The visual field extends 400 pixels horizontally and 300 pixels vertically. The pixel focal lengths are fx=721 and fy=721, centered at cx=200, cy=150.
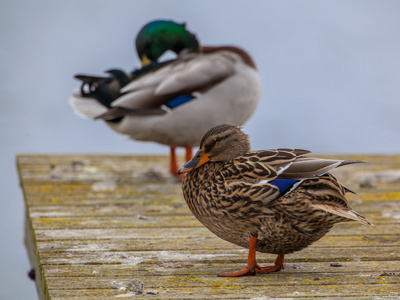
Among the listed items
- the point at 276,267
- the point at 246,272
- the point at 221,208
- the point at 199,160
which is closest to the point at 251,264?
the point at 246,272

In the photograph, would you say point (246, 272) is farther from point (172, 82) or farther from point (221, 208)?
point (172, 82)

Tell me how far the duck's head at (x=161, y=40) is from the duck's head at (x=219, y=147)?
3.06 meters

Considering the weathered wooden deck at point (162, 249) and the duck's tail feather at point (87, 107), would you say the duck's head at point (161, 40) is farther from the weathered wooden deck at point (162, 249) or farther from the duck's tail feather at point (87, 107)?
the weathered wooden deck at point (162, 249)

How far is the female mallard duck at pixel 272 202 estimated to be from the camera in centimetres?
308

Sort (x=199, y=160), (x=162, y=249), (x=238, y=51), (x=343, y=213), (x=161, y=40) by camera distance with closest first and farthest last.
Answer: (x=343, y=213)
(x=199, y=160)
(x=162, y=249)
(x=238, y=51)
(x=161, y=40)

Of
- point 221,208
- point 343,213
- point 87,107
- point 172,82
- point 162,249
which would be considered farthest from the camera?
point 87,107

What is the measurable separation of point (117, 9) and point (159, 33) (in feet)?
51.5

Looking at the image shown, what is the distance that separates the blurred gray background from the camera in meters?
17.3

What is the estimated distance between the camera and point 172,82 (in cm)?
575

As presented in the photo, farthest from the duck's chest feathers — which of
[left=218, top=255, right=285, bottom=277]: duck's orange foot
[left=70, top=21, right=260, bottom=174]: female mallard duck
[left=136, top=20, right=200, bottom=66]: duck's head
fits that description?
[left=136, top=20, right=200, bottom=66]: duck's head

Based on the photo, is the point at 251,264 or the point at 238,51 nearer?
the point at 251,264

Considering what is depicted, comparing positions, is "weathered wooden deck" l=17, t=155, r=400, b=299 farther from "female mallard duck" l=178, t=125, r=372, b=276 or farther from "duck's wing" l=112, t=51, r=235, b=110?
"duck's wing" l=112, t=51, r=235, b=110

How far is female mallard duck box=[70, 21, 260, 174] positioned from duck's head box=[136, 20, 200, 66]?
0.29 metres

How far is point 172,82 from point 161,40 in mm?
747
